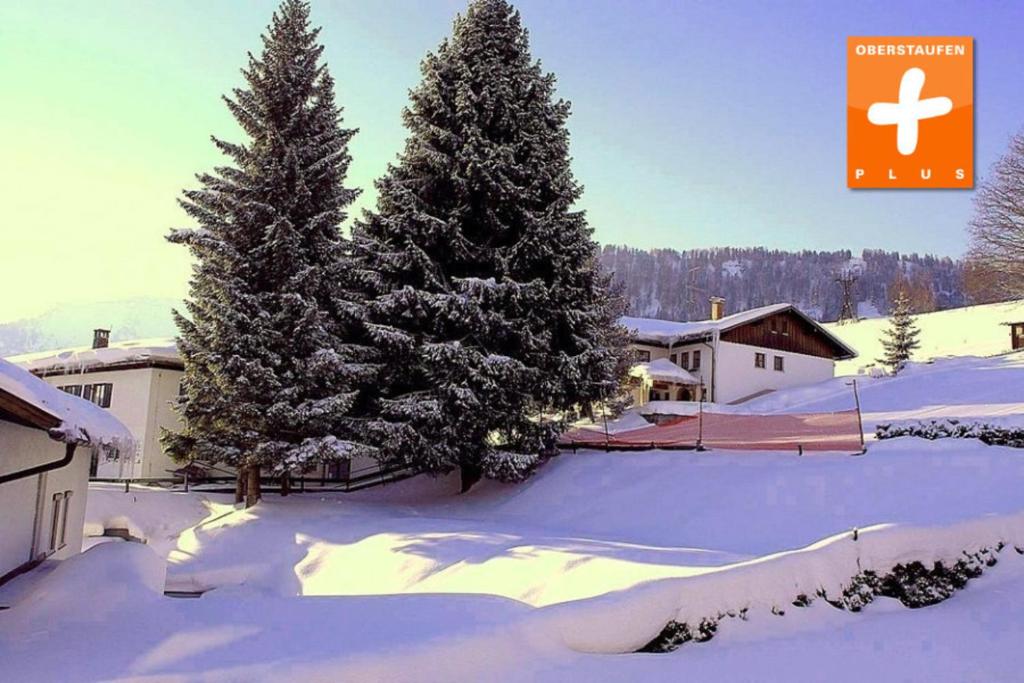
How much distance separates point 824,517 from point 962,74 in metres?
10.4

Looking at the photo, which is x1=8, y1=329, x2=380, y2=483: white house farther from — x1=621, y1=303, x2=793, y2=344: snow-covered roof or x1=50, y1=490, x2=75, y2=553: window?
x1=621, y1=303, x2=793, y2=344: snow-covered roof

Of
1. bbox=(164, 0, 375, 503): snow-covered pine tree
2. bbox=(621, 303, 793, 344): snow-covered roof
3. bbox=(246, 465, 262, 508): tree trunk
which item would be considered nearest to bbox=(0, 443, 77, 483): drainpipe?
bbox=(164, 0, 375, 503): snow-covered pine tree

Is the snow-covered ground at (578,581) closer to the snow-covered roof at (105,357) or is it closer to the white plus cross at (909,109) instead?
the white plus cross at (909,109)

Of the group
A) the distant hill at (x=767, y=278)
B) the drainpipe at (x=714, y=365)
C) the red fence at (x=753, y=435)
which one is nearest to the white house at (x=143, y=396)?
the red fence at (x=753, y=435)

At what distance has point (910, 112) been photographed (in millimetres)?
16406

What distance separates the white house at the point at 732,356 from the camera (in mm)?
38500

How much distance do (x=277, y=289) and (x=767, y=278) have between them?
170293mm

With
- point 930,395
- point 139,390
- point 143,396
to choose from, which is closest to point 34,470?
point 143,396

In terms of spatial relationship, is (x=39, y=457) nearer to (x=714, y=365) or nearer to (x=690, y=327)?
(x=714, y=365)

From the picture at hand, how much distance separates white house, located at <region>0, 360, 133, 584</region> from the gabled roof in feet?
98.7

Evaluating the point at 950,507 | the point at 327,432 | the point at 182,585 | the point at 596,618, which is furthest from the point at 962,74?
the point at 182,585

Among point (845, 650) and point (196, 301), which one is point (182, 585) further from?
point (845, 650)

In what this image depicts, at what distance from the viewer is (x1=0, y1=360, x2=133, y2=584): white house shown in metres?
7.18

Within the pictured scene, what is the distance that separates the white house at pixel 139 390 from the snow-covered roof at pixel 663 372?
2192 centimetres
